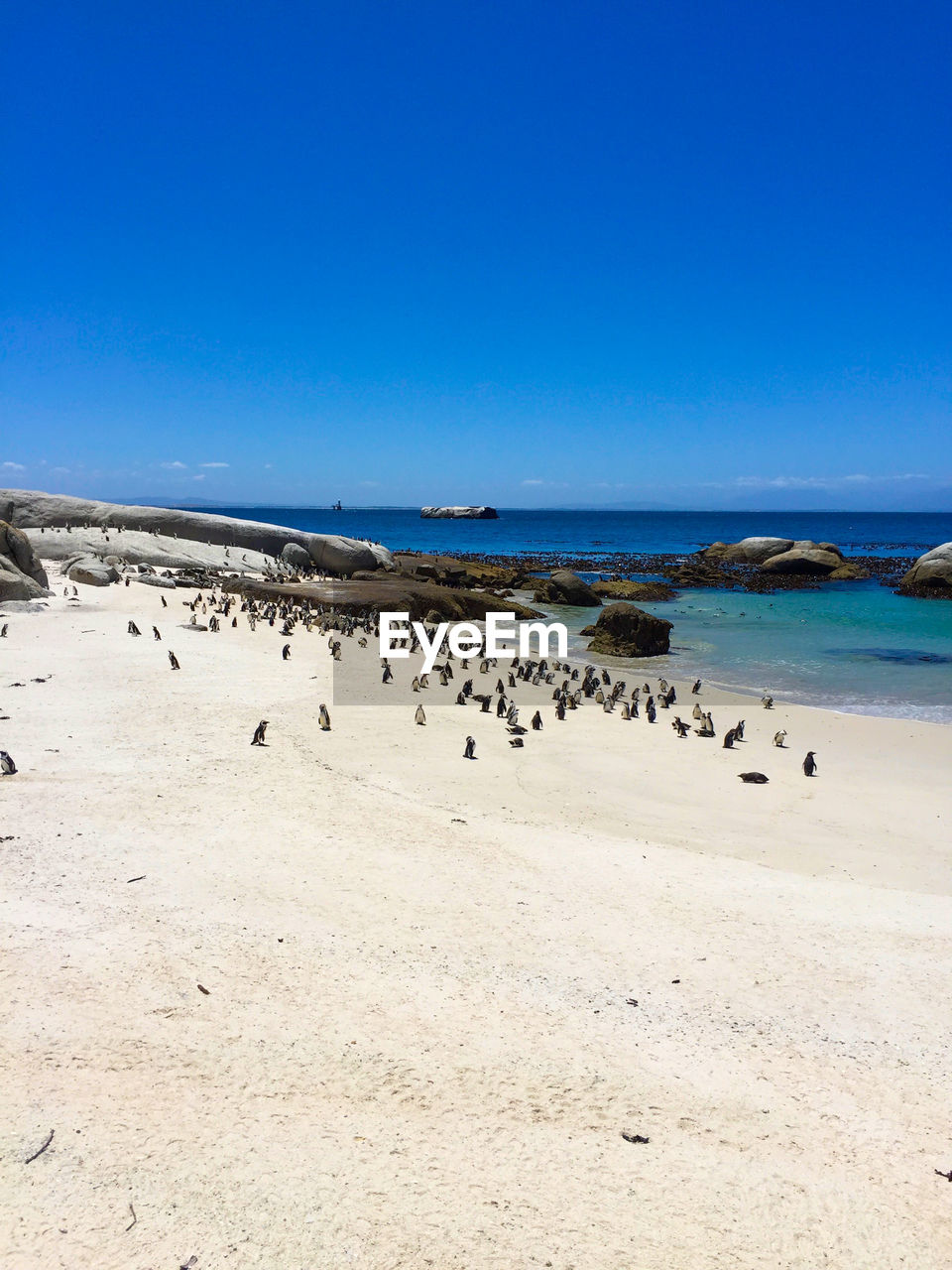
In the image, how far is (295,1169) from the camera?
167 inches

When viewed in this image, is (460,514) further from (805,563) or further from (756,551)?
(805,563)

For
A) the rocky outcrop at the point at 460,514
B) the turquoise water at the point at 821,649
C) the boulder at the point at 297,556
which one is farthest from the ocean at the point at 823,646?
the rocky outcrop at the point at 460,514

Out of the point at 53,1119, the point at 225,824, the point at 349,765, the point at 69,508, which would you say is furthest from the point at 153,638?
the point at 69,508

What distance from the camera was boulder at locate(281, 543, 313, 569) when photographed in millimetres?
42125

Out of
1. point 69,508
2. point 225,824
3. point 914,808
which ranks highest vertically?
point 69,508

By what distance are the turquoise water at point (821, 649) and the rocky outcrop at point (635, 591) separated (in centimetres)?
106

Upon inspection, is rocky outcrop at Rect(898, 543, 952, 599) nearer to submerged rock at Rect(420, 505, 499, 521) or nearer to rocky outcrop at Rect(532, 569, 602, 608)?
rocky outcrop at Rect(532, 569, 602, 608)

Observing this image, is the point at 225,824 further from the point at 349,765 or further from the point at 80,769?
the point at 349,765

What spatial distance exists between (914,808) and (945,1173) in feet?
27.6

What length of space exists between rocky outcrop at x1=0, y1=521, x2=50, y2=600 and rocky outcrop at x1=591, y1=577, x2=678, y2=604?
Answer: 26832 millimetres

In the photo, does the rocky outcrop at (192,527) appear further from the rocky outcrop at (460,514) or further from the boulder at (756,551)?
the rocky outcrop at (460,514)

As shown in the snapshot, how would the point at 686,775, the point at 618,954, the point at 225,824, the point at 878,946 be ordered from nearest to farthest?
1. the point at 618,954
2. the point at 878,946
3. the point at 225,824
4. the point at 686,775

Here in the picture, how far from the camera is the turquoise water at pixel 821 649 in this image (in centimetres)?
2117

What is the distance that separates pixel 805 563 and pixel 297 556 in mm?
38474
